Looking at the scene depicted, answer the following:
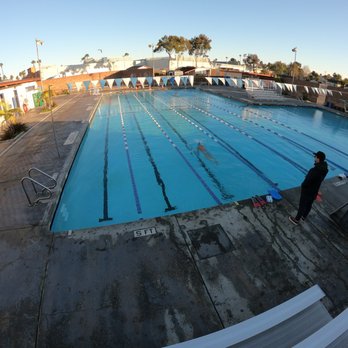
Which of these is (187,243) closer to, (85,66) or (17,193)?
(17,193)

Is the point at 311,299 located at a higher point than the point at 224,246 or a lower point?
higher

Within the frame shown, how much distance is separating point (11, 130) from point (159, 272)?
11.2 metres

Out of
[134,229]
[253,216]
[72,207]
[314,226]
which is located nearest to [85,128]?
[72,207]

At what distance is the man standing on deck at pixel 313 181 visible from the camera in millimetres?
4203

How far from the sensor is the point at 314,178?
4.25m

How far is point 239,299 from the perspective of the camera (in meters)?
3.44

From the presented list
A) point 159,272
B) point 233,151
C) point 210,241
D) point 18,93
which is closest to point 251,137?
point 233,151

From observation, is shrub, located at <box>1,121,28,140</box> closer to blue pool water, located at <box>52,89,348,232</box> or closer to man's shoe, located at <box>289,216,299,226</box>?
Answer: blue pool water, located at <box>52,89,348,232</box>

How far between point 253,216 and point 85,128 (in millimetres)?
10533

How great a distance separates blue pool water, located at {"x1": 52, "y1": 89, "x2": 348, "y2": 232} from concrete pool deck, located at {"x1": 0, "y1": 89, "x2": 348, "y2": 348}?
1601 mm

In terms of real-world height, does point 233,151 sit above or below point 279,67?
below

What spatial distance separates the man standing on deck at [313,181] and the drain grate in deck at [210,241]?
1.60 meters

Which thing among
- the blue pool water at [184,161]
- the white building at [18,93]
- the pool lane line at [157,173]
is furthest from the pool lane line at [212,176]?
the white building at [18,93]

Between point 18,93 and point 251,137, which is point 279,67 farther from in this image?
point 18,93
